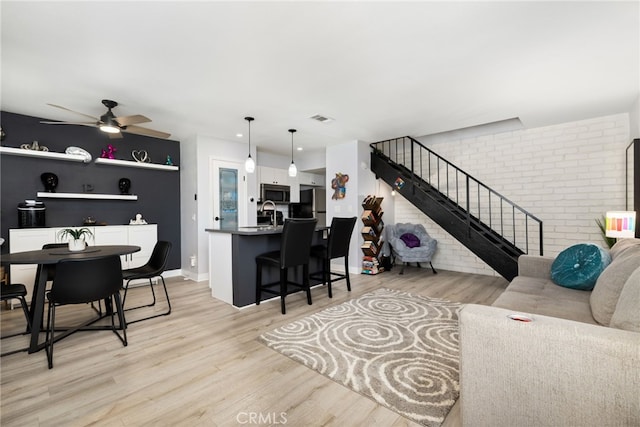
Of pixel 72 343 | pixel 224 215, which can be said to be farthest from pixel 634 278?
pixel 224 215

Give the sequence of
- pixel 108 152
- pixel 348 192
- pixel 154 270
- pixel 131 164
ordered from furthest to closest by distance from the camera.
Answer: pixel 348 192 < pixel 131 164 < pixel 108 152 < pixel 154 270

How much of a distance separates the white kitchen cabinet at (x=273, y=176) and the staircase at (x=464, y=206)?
7.17 feet

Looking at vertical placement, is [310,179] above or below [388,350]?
above

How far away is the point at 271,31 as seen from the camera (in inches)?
81.7

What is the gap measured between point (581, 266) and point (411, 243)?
9.61 feet

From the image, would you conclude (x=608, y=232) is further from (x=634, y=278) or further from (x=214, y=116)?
(x=214, y=116)

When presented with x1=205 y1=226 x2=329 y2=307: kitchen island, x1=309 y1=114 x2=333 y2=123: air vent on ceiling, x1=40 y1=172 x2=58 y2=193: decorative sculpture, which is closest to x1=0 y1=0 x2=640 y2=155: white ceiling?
x1=309 y1=114 x2=333 y2=123: air vent on ceiling

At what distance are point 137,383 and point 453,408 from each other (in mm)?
2026

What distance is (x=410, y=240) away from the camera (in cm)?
519

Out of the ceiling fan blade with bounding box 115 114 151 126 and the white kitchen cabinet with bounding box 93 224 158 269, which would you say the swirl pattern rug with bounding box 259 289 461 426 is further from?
the white kitchen cabinet with bounding box 93 224 158 269

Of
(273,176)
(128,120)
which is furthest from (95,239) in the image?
(273,176)

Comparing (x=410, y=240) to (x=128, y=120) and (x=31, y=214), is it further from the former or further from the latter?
(x=31, y=214)

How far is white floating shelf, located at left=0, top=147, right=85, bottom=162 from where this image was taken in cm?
352

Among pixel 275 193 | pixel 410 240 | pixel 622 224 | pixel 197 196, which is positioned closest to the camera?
pixel 622 224
